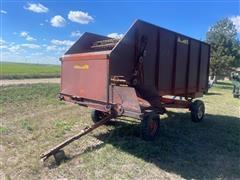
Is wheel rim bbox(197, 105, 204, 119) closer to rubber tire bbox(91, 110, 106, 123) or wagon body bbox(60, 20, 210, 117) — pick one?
wagon body bbox(60, 20, 210, 117)

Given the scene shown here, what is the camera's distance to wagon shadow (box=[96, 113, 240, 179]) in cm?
505

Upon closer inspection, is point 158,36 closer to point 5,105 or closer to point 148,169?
point 148,169

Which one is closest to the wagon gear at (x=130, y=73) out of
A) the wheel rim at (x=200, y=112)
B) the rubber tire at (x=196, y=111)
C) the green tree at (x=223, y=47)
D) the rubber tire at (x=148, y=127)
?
the rubber tire at (x=148, y=127)

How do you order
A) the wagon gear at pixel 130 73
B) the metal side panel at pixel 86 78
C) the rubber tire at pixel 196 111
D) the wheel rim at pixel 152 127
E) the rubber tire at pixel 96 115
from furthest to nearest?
the rubber tire at pixel 196 111 → the rubber tire at pixel 96 115 → the wheel rim at pixel 152 127 → the metal side panel at pixel 86 78 → the wagon gear at pixel 130 73

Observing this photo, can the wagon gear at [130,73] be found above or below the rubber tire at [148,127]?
above

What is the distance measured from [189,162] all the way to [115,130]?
2.38 metres

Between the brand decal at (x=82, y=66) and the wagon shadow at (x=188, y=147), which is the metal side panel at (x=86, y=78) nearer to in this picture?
the brand decal at (x=82, y=66)

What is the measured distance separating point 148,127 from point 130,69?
1358mm

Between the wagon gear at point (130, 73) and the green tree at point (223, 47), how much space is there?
79.4 feet

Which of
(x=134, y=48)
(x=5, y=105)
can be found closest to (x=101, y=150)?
(x=134, y=48)

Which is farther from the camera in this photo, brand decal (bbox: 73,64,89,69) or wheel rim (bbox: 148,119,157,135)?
brand decal (bbox: 73,64,89,69)

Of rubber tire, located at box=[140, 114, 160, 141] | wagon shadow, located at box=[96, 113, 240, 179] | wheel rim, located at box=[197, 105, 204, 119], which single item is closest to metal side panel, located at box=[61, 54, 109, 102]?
rubber tire, located at box=[140, 114, 160, 141]

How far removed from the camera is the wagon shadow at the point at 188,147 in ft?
16.6

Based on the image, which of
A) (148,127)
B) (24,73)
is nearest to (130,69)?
(148,127)
